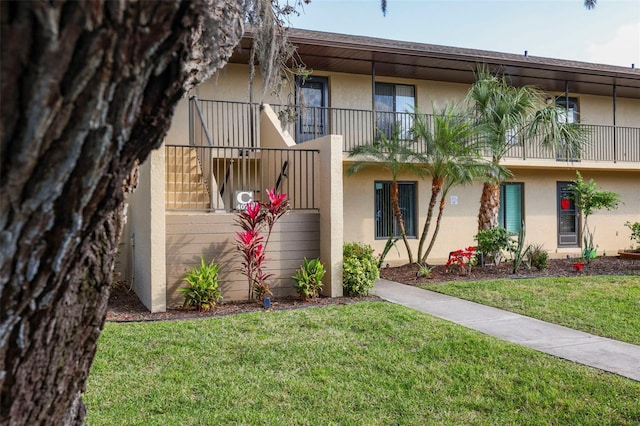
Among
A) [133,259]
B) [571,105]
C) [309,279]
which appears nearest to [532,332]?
[309,279]

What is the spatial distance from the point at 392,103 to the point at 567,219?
7.36 m

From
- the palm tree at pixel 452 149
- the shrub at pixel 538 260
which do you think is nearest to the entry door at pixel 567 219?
the shrub at pixel 538 260

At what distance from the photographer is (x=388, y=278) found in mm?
12039

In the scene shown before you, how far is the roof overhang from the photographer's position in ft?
42.4

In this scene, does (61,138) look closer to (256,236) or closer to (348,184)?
(256,236)

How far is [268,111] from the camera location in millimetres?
12719

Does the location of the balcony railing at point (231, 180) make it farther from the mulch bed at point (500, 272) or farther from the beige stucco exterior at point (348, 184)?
the mulch bed at point (500, 272)

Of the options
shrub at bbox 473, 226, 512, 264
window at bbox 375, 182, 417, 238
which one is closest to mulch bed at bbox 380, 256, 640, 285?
shrub at bbox 473, 226, 512, 264

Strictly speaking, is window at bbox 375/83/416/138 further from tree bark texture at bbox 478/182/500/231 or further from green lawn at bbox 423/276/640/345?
green lawn at bbox 423/276/640/345

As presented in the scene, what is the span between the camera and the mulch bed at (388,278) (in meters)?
8.05

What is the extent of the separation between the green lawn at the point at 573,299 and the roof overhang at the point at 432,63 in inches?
243

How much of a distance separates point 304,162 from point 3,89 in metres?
9.73

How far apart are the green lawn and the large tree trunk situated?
7033 mm

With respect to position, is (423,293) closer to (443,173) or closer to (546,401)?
(443,173)
